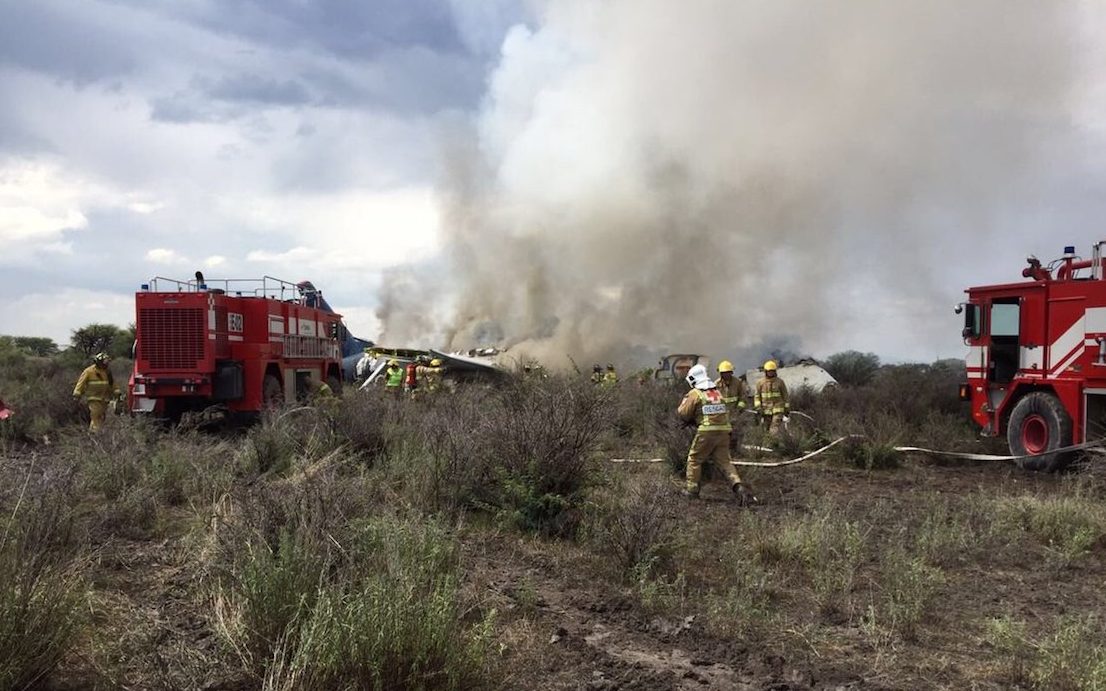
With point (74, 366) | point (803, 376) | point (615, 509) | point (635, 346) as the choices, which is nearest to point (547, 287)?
point (635, 346)

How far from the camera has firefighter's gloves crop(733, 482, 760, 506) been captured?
8.13 m

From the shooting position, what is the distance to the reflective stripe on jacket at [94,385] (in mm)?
12297

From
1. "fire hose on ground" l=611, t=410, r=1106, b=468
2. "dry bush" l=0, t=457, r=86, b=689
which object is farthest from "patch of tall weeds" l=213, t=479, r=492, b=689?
"fire hose on ground" l=611, t=410, r=1106, b=468

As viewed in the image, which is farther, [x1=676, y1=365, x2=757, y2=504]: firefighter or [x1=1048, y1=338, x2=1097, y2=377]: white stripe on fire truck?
[x1=1048, y1=338, x2=1097, y2=377]: white stripe on fire truck

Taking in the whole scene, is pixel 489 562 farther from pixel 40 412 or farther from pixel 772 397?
pixel 40 412

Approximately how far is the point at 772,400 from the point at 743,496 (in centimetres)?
499

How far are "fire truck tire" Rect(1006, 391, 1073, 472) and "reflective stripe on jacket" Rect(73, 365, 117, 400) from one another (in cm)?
1345

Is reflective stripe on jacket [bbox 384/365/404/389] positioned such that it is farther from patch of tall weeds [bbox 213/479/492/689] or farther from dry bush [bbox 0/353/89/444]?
patch of tall weeds [bbox 213/479/492/689]

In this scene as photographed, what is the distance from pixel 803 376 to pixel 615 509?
54.5 feet

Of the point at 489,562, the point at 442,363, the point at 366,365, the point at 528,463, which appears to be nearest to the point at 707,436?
the point at 528,463

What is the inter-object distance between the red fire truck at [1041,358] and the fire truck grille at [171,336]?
38.2 feet

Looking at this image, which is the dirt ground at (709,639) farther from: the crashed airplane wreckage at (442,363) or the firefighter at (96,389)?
the crashed airplane wreckage at (442,363)

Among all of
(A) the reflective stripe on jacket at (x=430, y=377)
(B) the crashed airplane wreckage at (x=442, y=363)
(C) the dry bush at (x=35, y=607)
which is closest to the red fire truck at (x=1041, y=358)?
(A) the reflective stripe on jacket at (x=430, y=377)

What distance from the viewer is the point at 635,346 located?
97.9ft
